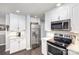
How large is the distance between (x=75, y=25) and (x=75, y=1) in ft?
1.43

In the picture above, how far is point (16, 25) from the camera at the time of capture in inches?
70.4

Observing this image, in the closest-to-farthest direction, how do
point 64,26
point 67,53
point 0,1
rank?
1. point 0,1
2. point 67,53
3. point 64,26

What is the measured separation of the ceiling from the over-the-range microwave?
0.35m

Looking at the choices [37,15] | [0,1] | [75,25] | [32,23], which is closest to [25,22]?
[32,23]

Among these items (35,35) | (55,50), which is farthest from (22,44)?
(55,50)

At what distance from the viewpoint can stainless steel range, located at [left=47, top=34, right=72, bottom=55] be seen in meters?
1.56

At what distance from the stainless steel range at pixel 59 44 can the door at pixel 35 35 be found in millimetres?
254

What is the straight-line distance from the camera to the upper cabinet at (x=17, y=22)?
1.72 metres

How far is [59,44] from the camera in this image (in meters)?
1.67

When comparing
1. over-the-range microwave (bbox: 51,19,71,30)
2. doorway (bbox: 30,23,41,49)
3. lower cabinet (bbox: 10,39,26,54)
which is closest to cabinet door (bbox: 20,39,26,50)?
lower cabinet (bbox: 10,39,26,54)

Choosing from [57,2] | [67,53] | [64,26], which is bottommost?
[67,53]

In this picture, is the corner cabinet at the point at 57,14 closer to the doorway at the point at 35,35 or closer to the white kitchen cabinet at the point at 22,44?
the doorway at the point at 35,35

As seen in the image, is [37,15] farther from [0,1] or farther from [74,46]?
[74,46]

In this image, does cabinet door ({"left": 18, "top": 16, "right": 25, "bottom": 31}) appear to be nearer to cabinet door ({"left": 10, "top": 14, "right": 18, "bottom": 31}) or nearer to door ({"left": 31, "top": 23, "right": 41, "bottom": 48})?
cabinet door ({"left": 10, "top": 14, "right": 18, "bottom": 31})
